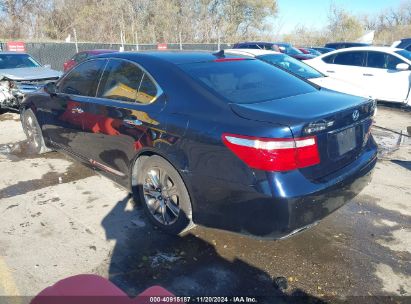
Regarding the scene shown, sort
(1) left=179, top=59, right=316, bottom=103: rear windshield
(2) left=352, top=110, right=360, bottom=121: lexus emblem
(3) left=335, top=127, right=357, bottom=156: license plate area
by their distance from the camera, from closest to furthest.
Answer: (3) left=335, top=127, right=357, bottom=156: license plate area, (2) left=352, top=110, right=360, bottom=121: lexus emblem, (1) left=179, top=59, right=316, bottom=103: rear windshield

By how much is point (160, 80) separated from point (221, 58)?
80cm

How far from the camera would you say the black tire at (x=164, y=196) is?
317cm

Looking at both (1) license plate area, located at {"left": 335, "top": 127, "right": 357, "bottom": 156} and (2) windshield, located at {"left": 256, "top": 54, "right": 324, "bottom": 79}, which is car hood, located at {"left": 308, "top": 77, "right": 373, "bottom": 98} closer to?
(2) windshield, located at {"left": 256, "top": 54, "right": 324, "bottom": 79}

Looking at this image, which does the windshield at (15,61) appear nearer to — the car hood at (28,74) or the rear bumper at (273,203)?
the car hood at (28,74)

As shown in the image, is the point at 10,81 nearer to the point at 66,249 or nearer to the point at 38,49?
the point at 66,249

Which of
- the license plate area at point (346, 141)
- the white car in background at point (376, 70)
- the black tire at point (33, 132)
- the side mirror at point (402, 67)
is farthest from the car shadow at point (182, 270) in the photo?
the side mirror at point (402, 67)

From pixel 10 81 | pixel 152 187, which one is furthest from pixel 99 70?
pixel 10 81

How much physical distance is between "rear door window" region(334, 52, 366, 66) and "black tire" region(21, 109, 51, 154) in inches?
334

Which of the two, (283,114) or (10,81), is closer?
(283,114)

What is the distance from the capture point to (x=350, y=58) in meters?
10.5

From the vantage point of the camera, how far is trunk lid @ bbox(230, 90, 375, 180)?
8.66 feet

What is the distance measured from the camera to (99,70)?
13.6ft

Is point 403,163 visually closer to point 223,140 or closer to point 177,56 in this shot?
point 177,56

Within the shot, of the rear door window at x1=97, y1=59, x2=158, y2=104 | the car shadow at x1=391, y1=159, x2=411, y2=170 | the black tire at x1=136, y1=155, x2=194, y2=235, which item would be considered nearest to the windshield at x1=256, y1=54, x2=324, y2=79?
the car shadow at x1=391, y1=159, x2=411, y2=170
